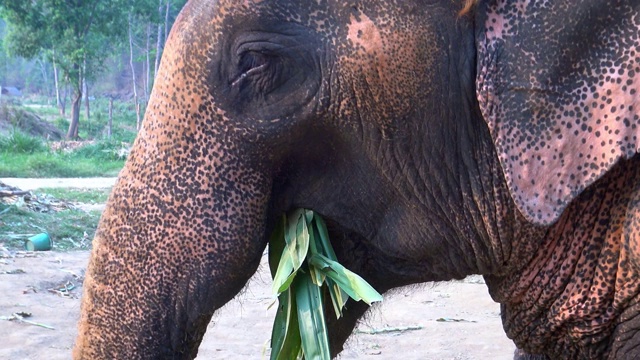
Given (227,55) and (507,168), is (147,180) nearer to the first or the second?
(227,55)

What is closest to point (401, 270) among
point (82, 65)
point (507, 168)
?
point (507, 168)

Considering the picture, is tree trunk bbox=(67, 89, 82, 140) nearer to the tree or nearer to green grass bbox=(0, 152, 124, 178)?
the tree

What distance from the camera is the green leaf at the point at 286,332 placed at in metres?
1.94

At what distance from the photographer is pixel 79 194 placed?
10938 millimetres

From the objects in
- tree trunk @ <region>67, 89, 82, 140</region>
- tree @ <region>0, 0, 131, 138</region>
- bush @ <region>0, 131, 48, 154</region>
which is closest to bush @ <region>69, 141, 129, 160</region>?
bush @ <region>0, 131, 48, 154</region>

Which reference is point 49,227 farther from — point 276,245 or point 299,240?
point 299,240

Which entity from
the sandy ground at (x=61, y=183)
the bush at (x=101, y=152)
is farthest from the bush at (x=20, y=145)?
the sandy ground at (x=61, y=183)

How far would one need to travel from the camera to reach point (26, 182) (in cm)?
1269

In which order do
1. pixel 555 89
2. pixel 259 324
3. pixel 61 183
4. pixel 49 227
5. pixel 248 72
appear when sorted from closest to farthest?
pixel 555 89, pixel 248 72, pixel 259 324, pixel 49 227, pixel 61 183

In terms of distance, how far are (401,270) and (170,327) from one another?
1.86 ft

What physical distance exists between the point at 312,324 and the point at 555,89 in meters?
0.72

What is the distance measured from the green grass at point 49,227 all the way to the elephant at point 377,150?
5.25m

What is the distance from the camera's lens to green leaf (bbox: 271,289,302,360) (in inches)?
76.3

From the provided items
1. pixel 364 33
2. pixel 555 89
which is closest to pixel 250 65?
pixel 364 33
